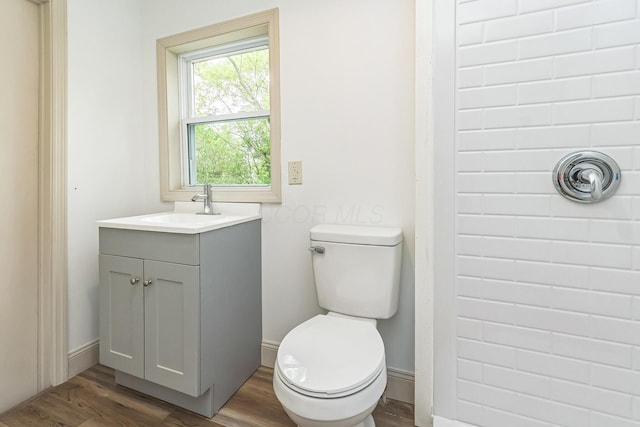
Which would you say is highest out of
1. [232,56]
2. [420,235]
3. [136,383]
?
[232,56]

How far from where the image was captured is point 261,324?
5.73ft

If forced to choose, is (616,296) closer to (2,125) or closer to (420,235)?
(420,235)

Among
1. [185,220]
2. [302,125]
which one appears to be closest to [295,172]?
[302,125]

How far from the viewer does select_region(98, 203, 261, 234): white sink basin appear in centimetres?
130

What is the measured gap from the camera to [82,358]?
1.69 metres

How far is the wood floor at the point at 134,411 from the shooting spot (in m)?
1.33

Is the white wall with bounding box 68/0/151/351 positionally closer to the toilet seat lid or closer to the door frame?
the door frame

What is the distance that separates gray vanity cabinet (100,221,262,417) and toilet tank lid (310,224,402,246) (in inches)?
17.6

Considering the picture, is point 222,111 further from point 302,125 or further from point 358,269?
point 358,269

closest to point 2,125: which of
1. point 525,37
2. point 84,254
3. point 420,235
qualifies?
point 84,254

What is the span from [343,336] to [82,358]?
1.52 metres

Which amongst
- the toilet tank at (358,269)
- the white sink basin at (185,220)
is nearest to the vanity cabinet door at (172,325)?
the white sink basin at (185,220)

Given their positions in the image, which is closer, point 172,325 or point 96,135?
point 172,325

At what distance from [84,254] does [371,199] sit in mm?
1611
